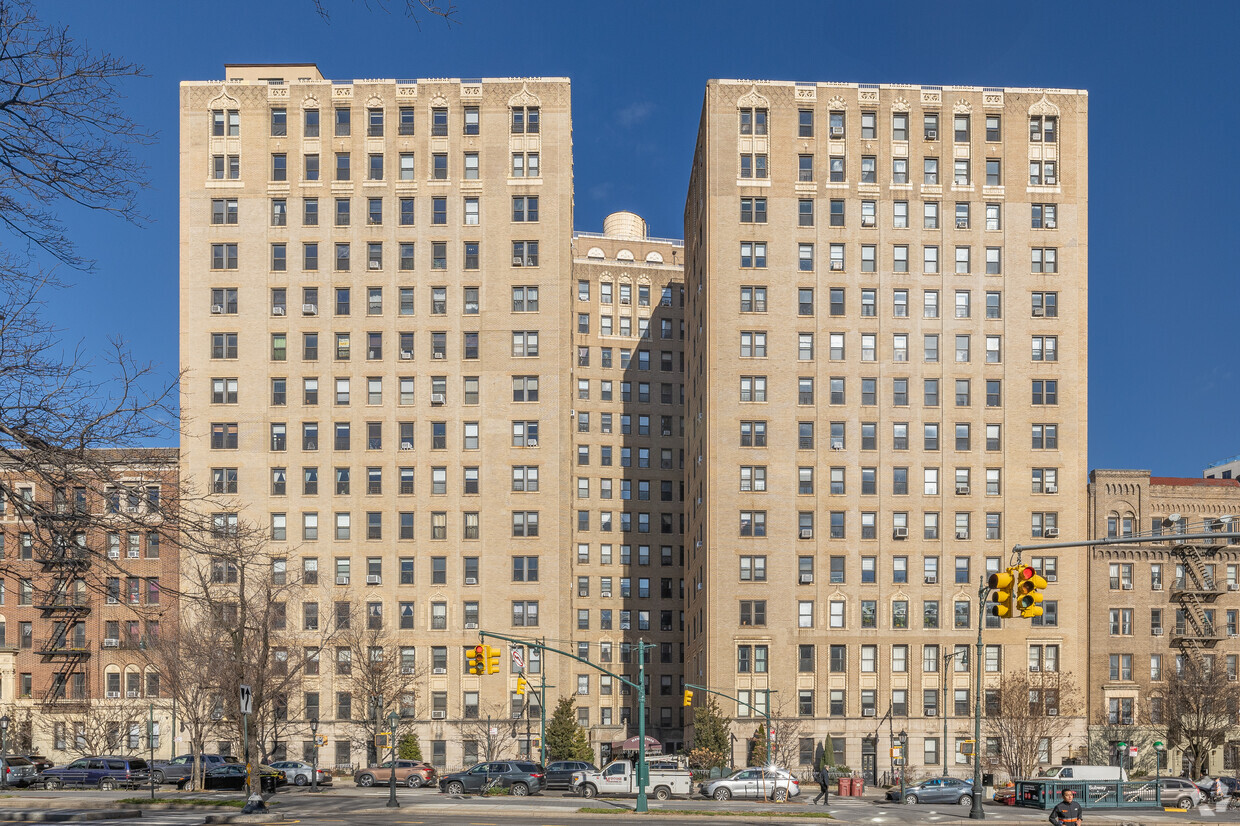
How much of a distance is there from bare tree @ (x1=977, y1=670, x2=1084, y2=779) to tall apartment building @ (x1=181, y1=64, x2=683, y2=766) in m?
32.8

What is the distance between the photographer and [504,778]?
63.5 meters

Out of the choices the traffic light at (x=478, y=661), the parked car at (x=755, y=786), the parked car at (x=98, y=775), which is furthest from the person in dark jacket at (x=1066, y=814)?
the parked car at (x=98, y=775)

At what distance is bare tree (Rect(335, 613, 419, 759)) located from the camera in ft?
290

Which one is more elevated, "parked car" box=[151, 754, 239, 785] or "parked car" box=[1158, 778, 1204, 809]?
"parked car" box=[1158, 778, 1204, 809]

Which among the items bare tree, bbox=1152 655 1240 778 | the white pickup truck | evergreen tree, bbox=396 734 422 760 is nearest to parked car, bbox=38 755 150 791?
evergreen tree, bbox=396 734 422 760

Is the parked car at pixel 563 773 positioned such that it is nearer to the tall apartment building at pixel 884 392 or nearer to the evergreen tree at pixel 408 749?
the evergreen tree at pixel 408 749

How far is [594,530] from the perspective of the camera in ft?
407

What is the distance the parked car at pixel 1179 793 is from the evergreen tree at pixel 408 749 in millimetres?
50840

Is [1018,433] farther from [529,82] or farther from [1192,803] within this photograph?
[529,82]

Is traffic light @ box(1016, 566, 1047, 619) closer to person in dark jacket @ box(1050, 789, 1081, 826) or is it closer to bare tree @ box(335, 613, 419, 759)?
person in dark jacket @ box(1050, 789, 1081, 826)

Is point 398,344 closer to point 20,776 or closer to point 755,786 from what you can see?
point 20,776

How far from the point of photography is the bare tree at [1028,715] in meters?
84.8

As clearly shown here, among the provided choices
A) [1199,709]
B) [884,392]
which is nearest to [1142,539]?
[884,392]

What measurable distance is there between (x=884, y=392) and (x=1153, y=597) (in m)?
28.9
